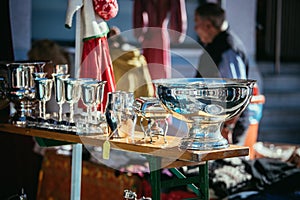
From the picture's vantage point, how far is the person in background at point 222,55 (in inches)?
207

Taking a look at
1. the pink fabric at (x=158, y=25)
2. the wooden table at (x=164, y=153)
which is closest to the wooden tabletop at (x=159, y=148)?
the wooden table at (x=164, y=153)

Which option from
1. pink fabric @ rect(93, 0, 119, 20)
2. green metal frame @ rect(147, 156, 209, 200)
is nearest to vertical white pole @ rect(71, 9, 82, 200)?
pink fabric @ rect(93, 0, 119, 20)

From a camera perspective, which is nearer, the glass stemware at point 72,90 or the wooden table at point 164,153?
the wooden table at point 164,153

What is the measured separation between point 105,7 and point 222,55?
1955 mm

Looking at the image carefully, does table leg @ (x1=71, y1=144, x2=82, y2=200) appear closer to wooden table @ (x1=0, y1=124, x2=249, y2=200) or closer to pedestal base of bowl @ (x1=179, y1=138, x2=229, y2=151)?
wooden table @ (x1=0, y1=124, x2=249, y2=200)

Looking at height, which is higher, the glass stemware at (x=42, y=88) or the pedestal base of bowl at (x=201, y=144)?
the glass stemware at (x=42, y=88)

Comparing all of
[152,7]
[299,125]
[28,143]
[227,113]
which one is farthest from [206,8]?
[299,125]

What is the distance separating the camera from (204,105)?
2850mm

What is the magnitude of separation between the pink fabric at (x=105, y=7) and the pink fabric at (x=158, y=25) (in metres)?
2.58

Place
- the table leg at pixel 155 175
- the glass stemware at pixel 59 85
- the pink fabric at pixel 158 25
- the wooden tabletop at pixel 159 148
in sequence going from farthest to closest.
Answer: the pink fabric at pixel 158 25 → the glass stemware at pixel 59 85 → the table leg at pixel 155 175 → the wooden tabletop at pixel 159 148

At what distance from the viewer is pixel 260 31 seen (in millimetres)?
10773

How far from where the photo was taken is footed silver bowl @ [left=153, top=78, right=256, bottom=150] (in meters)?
2.84

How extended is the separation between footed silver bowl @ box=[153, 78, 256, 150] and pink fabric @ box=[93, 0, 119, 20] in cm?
73

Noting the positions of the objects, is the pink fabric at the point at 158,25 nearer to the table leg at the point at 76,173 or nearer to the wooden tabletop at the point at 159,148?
the table leg at the point at 76,173
